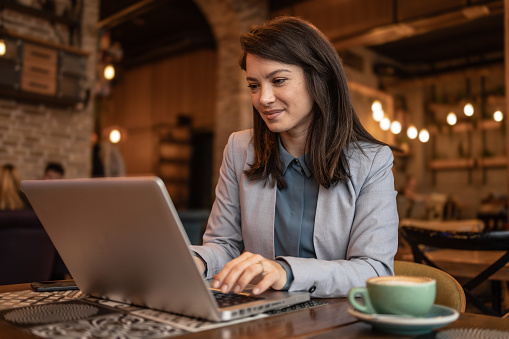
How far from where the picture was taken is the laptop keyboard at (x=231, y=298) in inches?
33.4

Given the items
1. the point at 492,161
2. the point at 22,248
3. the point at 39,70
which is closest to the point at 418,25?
the point at 39,70

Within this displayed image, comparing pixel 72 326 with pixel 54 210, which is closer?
pixel 72 326

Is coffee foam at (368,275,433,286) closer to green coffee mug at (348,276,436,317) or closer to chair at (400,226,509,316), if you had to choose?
green coffee mug at (348,276,436,317)

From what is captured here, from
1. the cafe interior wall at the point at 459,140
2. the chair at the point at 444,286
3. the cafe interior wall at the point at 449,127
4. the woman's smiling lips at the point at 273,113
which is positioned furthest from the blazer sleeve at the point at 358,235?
the cafe interior wall at the point at 459,140

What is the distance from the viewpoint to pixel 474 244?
6.05 feet

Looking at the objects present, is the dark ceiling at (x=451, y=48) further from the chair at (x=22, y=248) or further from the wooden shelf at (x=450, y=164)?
the chair at (x=22, y=248)

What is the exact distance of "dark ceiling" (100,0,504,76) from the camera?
852 cm

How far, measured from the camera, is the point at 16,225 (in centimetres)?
296

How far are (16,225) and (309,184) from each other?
7.30ft

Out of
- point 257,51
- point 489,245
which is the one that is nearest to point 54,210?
point 257,51

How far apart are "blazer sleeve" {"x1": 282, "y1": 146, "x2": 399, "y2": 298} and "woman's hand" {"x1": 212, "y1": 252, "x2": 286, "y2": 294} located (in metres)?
0.07

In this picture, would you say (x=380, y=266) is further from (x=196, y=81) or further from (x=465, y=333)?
(x=196, y=81)

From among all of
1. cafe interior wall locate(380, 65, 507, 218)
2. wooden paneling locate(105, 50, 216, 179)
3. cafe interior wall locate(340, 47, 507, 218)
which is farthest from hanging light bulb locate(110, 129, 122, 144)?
cafe interior wall locate(380, 65, 507, 218)

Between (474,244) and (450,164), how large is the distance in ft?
32.4
